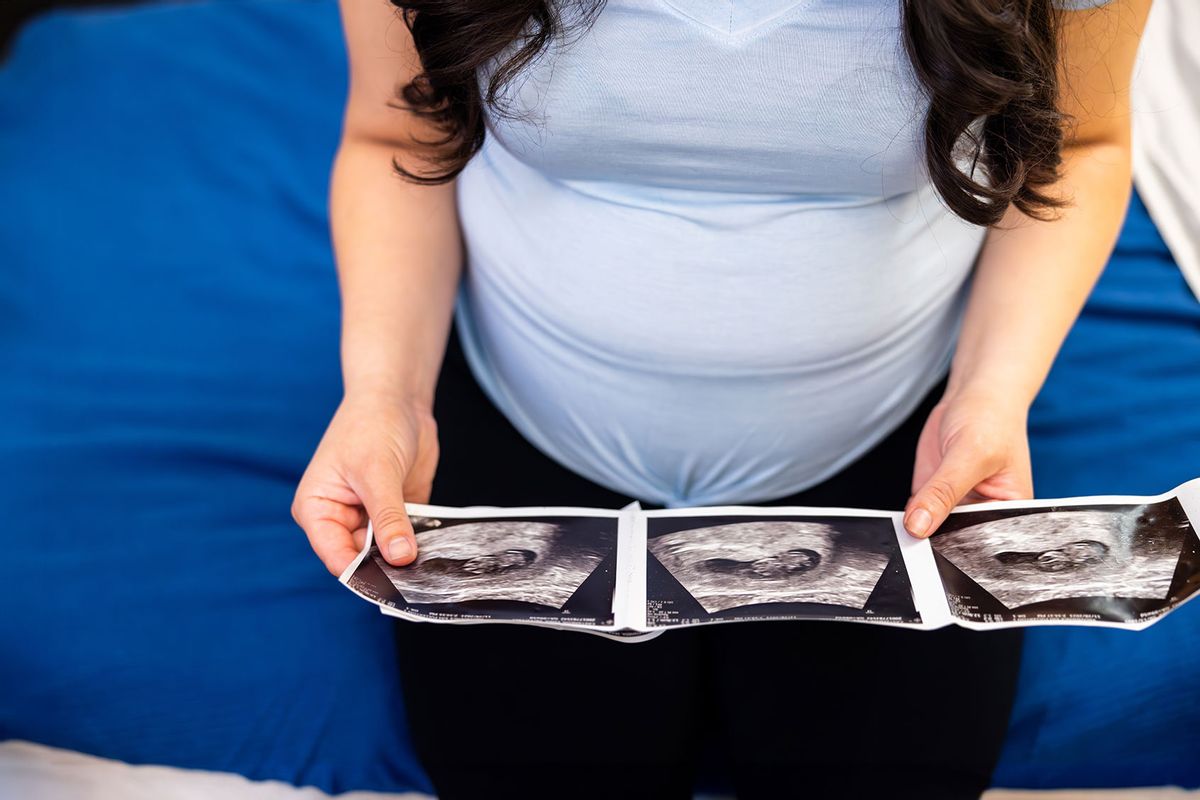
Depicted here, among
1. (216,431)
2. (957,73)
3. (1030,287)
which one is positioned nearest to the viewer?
(957,73)

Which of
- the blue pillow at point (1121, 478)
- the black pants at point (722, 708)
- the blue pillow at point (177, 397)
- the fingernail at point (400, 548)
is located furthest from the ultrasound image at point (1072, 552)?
the blue pillow at point (177, 397)

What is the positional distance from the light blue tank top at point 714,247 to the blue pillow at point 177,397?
1.15 feet

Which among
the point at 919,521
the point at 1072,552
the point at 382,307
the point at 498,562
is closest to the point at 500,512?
the point at 498,562

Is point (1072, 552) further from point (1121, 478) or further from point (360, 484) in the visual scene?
point (360, 484)

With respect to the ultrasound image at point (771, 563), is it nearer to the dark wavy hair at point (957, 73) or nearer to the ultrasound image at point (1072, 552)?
the ultrasound image at point (1072, 552)

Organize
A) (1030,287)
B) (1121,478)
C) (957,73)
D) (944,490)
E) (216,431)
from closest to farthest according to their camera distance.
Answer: (957,73), (944,490), (1030,287), (1121,478), (216,431)

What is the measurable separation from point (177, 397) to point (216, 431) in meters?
0.09

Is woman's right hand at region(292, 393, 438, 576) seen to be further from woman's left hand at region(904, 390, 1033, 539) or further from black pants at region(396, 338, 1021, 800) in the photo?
woman's left hand at region(904, 390, 1033, 539)

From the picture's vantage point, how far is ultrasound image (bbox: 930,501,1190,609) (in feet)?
2.52

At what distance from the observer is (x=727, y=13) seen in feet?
2.52

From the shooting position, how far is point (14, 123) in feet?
5.38

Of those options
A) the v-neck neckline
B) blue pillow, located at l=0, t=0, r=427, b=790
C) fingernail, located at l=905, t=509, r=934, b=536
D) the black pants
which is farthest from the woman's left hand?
blue pillow, located at l=0, t=0, r=427, b=790

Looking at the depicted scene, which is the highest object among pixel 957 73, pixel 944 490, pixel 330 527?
pixel 957 73

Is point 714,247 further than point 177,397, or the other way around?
point 177,397
